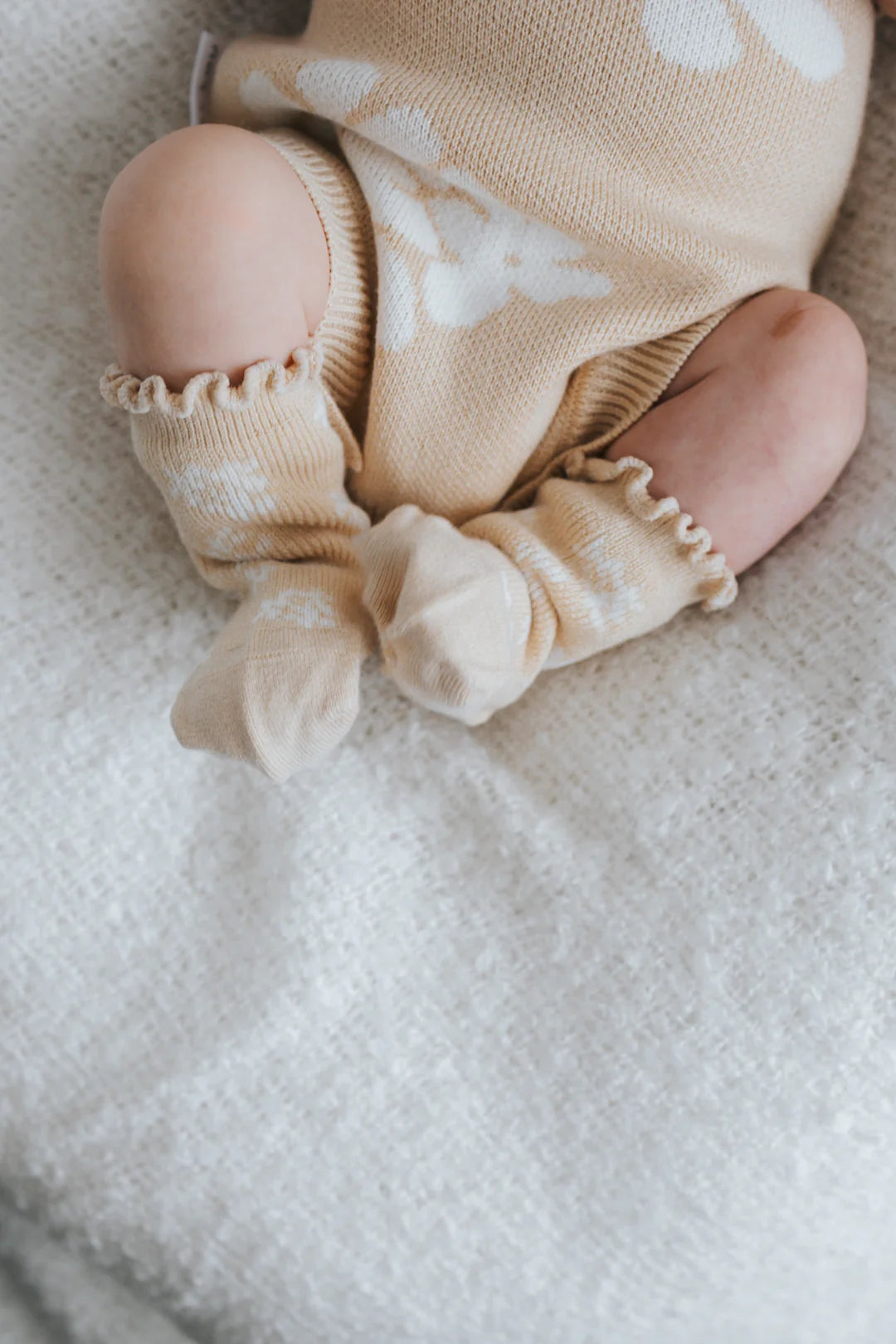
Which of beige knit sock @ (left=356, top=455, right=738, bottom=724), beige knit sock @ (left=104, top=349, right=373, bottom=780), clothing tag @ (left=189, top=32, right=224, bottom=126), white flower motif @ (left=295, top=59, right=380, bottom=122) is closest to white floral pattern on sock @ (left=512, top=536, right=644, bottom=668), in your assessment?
beige knit sock @ (left=356, top=455, right=738, bottom=724)

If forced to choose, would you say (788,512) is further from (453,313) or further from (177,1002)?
(177,1002)

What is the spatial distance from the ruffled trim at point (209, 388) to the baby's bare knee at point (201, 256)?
0.01 meters

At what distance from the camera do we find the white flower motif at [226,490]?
72 cm

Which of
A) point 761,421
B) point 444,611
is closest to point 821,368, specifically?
point 761,421

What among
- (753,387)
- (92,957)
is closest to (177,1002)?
(92,957)

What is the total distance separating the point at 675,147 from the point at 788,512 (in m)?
0.25

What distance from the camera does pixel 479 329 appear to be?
2.63 feet

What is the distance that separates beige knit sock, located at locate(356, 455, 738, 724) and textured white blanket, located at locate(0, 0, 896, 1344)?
8 centimetres

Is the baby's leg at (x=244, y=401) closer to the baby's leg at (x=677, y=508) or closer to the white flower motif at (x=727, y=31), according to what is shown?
the baby's leg at (x=677, y=508)

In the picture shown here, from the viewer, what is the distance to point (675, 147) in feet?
2.45

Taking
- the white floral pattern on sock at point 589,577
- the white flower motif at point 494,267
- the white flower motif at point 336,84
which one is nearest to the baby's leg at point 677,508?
the white floral pattern on sock at point 589,577

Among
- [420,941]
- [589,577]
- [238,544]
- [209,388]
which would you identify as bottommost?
[420,941]

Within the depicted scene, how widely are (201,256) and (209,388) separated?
0.25 ft

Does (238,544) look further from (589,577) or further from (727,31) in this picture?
(727,31)
